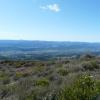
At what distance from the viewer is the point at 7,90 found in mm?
9133

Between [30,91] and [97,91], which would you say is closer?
[97,91]

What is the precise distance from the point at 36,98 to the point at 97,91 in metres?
1.68

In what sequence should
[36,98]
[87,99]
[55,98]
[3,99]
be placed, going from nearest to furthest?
[87,99], [55,98], [36,98], [3,99]

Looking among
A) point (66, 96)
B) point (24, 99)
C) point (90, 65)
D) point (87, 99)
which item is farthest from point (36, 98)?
point (90, 65)

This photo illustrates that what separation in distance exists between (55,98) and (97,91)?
106 centimetres

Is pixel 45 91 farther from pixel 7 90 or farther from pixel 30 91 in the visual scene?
pixel 7 90

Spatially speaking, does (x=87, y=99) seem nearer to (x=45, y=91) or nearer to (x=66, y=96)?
(x=66, y=96)

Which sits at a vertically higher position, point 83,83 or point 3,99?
point 83,83

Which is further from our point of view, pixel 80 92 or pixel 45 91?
pixel 45 91

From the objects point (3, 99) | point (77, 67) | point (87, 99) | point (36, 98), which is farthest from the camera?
point (77, 67)

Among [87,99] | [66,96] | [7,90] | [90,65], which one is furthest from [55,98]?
[90,65]

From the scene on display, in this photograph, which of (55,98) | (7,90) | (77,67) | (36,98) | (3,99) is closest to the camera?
(55,98)

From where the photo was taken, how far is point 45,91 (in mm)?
8031

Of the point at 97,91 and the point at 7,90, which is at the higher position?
the point at 97,91
